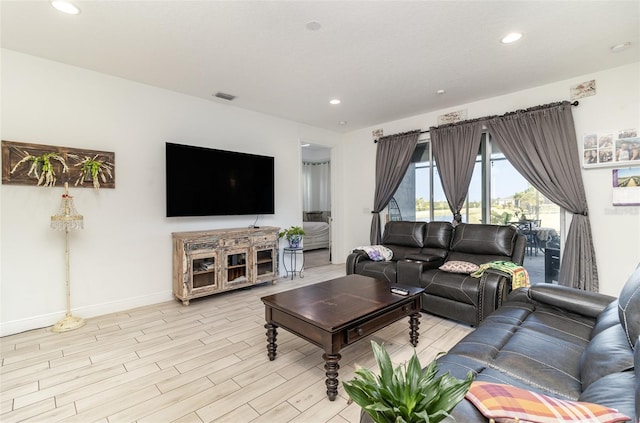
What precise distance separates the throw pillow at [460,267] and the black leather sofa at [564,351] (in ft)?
3.39

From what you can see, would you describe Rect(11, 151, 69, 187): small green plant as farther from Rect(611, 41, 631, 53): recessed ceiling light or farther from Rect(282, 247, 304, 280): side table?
Rect(611, 41, 631, 53): recessed ceiling light

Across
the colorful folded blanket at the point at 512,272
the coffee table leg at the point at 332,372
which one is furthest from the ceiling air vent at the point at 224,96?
the colorful folded blanket at the point at 512,272

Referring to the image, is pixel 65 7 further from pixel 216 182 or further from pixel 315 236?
pixel 315 236

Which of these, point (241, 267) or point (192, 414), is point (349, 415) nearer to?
point (192, 414)

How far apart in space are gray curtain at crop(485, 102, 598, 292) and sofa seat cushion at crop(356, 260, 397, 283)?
2072 mm

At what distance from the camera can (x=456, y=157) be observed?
14.1 ft

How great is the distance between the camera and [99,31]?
8.07ft

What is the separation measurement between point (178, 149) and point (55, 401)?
2770mm

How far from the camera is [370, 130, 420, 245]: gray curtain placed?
4.91m

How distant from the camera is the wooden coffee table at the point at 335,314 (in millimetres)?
1825

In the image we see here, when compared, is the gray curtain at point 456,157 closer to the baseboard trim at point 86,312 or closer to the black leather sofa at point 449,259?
the black leather sofa at point 449,259

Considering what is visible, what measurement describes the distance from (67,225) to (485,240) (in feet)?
15.2

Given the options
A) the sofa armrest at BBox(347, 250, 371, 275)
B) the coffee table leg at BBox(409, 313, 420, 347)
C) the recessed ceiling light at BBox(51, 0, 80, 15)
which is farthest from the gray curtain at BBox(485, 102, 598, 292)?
the recessed ceiling light at BBox(51, 0, 80, 15)

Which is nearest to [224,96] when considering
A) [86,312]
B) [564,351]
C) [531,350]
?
[86,312]
